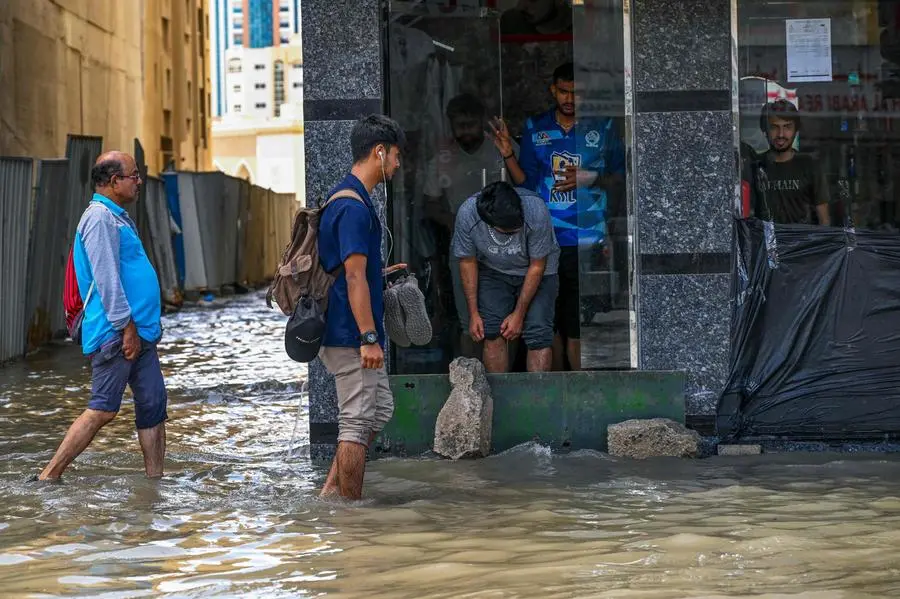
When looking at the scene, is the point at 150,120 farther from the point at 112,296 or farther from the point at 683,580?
the point at 683,580

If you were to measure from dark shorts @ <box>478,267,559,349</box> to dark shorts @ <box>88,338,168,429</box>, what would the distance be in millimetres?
1969

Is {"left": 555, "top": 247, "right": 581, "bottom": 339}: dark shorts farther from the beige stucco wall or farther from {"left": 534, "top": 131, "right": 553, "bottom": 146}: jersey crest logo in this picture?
the beige stucco wall

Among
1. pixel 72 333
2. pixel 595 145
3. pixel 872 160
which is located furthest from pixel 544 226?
pixel 72 333

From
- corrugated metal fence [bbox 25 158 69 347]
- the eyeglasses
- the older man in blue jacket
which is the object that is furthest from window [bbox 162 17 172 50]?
the older man in blue jacket

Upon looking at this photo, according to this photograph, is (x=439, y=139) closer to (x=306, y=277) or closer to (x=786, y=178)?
(x=786, y=178)

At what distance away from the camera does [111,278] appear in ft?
24.2

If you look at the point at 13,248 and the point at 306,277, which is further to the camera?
the point at 13,248

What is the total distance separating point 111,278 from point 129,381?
2.10ft

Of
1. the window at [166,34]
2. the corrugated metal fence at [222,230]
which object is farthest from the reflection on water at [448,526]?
the window at [166,34]

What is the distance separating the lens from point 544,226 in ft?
28.2

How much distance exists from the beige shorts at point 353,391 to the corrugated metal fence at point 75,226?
25.8 feet

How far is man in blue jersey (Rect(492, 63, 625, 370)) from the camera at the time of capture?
8844 mm

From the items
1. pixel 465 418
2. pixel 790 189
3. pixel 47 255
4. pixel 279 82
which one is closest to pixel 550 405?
pixel 465 418

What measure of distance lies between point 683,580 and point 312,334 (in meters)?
2.20
